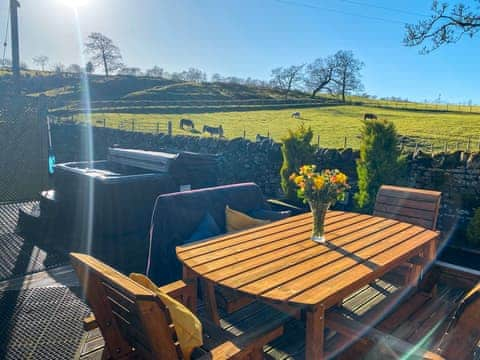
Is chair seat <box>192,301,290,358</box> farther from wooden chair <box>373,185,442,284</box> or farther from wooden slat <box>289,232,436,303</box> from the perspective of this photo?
wooden chair <box>373,185,442,284</box>

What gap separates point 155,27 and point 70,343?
12.0 meters

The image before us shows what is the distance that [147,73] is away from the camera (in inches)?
1834

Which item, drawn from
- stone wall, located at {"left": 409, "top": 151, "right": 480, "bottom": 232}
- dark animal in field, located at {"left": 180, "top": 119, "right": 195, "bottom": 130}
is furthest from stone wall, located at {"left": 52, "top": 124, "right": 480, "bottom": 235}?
dark animal in field, located at {"left": 180, "top": 119, "right": 195, "bottom": 130}

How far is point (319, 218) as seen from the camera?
2.65 m

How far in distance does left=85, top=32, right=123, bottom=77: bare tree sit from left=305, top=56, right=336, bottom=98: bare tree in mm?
23352

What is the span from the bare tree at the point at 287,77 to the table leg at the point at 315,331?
3735 centimetres

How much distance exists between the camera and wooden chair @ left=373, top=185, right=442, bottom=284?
3535 mm

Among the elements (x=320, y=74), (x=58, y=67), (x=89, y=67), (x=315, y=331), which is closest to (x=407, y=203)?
(x=315, y=331)

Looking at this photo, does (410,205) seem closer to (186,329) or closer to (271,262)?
(271,262)

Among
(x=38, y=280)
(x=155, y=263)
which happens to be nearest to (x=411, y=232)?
(x=155, y=263)

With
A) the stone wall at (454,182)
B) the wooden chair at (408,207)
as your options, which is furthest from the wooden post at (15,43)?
the stone wall at (454,182)

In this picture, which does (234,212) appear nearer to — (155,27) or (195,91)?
(155,27)

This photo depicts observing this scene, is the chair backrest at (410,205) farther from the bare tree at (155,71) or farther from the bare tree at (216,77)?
the bare tree at (155,71)

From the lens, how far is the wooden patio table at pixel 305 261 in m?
1.86
